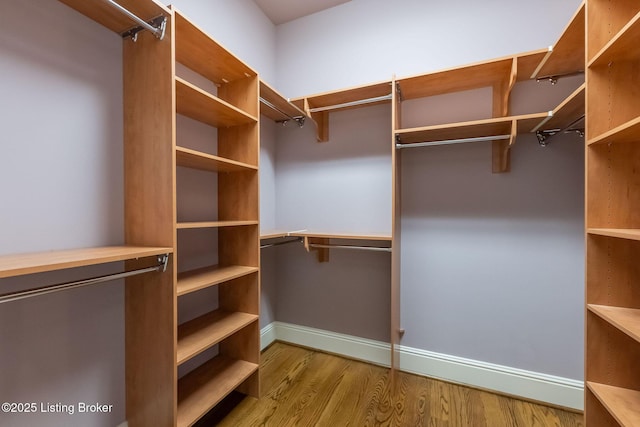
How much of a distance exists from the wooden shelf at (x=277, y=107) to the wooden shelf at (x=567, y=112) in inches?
63.6

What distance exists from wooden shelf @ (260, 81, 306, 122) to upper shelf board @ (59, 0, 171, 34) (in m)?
0.71

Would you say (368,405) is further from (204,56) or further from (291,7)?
(291,7)

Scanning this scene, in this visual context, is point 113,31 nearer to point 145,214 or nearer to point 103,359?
point 145,214

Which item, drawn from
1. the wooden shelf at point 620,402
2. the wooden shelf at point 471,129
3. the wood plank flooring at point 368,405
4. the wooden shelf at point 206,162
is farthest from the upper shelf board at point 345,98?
the wood plank flooring at point 368,405

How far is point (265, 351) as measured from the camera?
2.32m

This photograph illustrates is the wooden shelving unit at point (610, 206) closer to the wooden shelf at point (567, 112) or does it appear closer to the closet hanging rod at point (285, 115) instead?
the wooden shelf at point (567, 112)

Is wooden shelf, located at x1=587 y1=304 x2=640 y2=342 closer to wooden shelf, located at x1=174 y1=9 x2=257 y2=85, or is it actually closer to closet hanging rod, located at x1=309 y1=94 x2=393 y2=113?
closet hanging rod, located at x1=309 y1=94 x2=393 y2=113

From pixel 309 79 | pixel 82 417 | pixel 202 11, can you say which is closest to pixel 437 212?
pixel 309 79

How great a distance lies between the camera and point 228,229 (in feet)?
5.97

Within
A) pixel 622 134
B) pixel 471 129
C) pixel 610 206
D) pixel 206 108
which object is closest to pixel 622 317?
pixel 610 206

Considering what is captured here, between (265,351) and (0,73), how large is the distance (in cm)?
225

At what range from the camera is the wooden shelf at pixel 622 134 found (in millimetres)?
852

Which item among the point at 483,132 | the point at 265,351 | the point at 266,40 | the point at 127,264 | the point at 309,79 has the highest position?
the point at 266,40

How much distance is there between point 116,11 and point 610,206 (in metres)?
2.14
